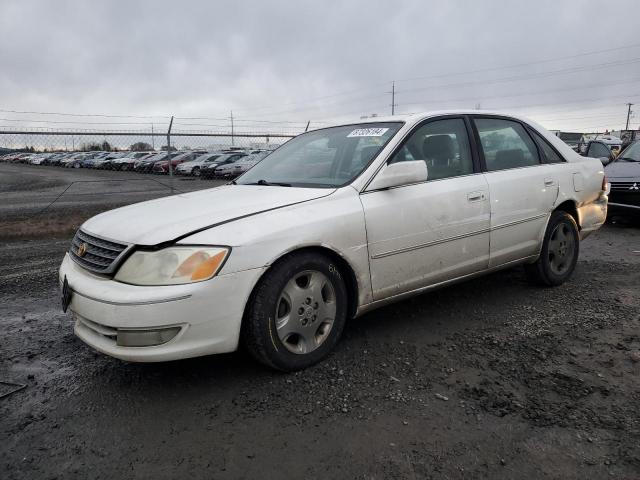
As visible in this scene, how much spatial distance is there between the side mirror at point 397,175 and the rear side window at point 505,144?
100 centimetres

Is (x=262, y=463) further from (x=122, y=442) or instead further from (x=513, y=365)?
(x=513, y=365)

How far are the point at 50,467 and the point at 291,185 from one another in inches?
85.1

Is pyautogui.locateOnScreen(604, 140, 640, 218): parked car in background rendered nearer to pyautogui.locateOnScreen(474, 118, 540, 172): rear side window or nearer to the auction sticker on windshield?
pyautogui.locateOnScreen(474, 118, 540, 172): rear side window

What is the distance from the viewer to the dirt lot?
2193 millimetres

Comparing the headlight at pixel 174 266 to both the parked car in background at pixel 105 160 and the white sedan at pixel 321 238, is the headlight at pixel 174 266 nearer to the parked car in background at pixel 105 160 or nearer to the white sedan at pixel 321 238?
the white sedan at pixel 321 238

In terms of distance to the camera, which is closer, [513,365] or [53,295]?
[513,365]

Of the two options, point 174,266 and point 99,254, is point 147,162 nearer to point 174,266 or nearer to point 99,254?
point 99,254

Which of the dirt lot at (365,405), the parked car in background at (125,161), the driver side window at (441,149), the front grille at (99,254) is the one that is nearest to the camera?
the dirt lot at (365,405)

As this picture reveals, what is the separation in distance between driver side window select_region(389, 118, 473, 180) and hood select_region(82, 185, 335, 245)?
0.83 m

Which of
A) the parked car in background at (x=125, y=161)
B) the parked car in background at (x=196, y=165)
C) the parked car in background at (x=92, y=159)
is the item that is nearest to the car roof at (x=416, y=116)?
the parked car in background at (x=196, y=165)

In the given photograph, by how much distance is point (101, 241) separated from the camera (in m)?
2.94

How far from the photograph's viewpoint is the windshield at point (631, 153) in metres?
8.46

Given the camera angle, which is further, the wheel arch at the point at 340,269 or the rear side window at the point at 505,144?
the rear side window at the point at 505,144

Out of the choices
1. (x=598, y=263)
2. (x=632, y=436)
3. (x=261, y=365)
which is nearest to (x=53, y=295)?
(x=261, y=365)
